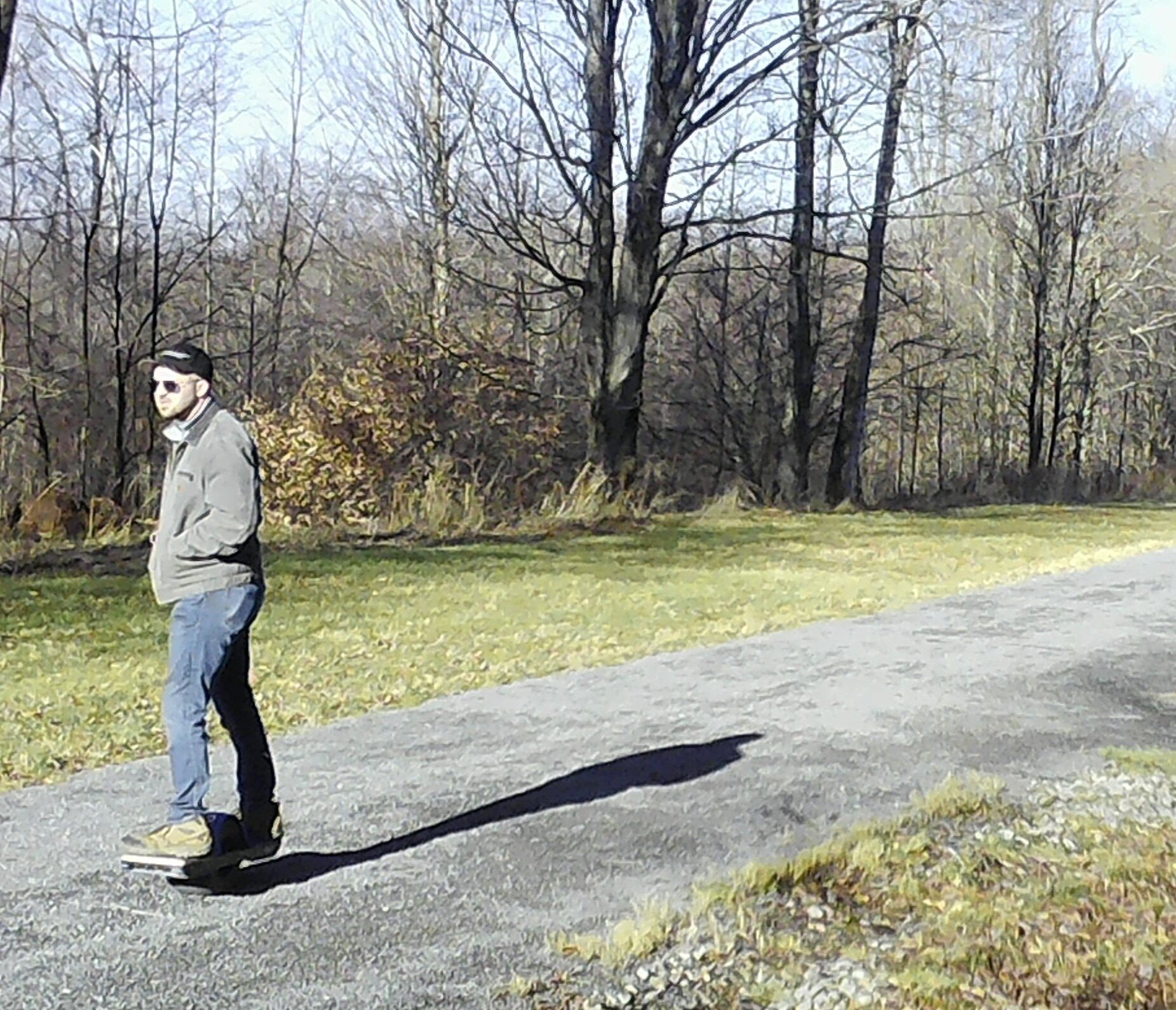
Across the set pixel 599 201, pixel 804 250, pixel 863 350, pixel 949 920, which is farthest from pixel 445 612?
pixel 863 350

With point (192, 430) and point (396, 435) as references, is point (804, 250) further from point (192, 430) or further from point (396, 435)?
point (192, 430)

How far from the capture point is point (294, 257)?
33.2 meters

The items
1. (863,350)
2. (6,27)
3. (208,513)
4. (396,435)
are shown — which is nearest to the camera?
(208,513)

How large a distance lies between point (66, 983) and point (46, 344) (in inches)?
1066

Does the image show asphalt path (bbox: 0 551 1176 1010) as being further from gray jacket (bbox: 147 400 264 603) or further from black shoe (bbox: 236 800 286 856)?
gray jacket (bbox: 147 400 264 603)

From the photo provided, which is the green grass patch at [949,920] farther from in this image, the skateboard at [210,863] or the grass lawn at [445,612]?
the grass lawn at [445,612]

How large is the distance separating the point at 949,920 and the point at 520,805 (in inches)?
75.9

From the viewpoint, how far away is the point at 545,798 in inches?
240

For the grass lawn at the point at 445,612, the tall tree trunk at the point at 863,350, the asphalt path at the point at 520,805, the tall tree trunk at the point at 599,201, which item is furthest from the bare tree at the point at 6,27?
the tall tree trunk at the point at 863,350

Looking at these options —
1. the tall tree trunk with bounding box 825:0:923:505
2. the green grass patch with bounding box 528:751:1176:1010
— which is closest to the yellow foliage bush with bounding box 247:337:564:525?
the tall tree trunk with bounding box 825:0:923:505

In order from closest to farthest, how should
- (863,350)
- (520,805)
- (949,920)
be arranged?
(949,920), (520,805), (863,350)

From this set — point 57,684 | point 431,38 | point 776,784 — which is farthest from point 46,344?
point 776,784

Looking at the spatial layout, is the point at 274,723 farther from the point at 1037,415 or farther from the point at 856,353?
the point at 1037,415

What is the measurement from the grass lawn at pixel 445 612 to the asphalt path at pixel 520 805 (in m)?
0.57
